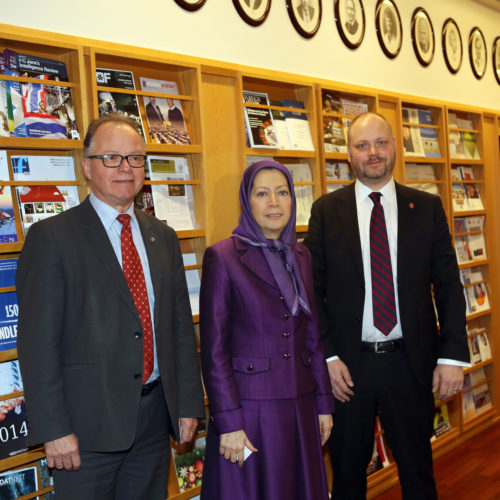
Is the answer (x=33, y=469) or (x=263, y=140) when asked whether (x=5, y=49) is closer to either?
(x=263, y=140)

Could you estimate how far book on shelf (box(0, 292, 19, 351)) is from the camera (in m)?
2.29

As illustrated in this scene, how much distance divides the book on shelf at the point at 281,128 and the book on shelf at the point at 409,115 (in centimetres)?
131

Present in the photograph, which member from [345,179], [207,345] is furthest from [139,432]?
[345,179]

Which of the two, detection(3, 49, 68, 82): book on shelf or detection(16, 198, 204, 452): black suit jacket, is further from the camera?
detection(3, 49, 68, 82): book on shelf

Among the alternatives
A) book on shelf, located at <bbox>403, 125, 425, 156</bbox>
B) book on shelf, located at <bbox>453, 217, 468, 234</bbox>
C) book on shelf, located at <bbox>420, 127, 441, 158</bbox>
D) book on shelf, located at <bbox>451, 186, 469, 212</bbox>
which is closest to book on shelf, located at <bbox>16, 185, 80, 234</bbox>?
book on shelf, located at <bbox>403, 125, 425, 156</bbox>

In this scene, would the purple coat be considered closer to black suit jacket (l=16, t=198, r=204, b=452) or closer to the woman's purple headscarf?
the woman's purple headscarf

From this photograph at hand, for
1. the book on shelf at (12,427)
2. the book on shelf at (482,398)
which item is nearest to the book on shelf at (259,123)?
the book on shelf at (12,427)

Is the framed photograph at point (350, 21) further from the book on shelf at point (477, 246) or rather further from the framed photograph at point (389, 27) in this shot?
the book on shelf at point (477, 246)

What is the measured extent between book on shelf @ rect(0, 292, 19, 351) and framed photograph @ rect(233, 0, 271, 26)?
1.98 metres

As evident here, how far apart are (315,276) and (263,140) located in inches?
34.6

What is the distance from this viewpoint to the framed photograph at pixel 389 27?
430 centimetres

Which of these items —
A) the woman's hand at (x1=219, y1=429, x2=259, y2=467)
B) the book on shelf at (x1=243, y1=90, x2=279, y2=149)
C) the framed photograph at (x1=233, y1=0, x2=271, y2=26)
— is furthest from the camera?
the framed photograph at (x1=233, y1=0, x2=271, y2=26)

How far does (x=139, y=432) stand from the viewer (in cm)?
202

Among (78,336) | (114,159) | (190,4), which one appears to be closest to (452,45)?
(190,4)
